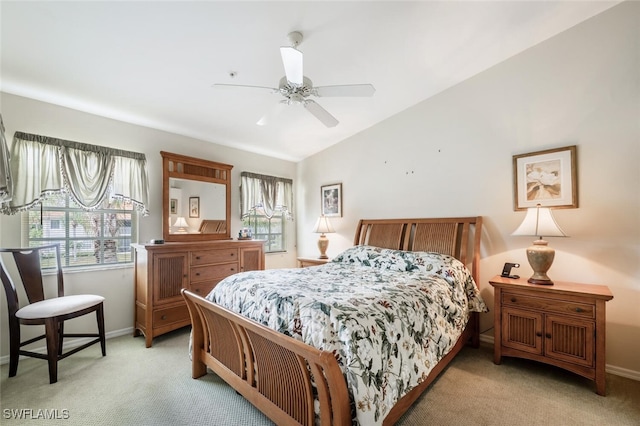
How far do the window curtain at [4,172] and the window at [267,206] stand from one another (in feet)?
8.21

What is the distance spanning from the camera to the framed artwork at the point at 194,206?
12.5ft

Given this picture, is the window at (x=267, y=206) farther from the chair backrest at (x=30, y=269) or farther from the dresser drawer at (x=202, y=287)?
the chair backrest at (x=30, y=269)

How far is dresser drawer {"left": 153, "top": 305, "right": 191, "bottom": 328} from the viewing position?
10.1ft

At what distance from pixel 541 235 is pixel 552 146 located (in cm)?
99

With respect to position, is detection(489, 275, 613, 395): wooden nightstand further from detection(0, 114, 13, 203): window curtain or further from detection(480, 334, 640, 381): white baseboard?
detection(0, 114, 13, 203): window curtain

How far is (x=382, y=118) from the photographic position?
4.06m

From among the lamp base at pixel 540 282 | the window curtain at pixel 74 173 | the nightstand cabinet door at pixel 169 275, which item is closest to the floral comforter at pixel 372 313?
the lamp base at pixel 540 282

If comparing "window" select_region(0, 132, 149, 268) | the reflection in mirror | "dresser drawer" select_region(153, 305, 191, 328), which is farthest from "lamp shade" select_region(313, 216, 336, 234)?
"window" select_region(0, 132, 149, 268)

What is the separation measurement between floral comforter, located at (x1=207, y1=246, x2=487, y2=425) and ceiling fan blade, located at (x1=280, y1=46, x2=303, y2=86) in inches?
60.3

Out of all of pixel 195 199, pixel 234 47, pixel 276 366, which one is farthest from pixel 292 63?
pixel 195 199

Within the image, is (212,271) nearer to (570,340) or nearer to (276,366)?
(276,366)

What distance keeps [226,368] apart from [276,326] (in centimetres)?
74

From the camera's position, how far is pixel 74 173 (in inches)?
117

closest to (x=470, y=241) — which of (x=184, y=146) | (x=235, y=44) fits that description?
(x=235, y=44)
